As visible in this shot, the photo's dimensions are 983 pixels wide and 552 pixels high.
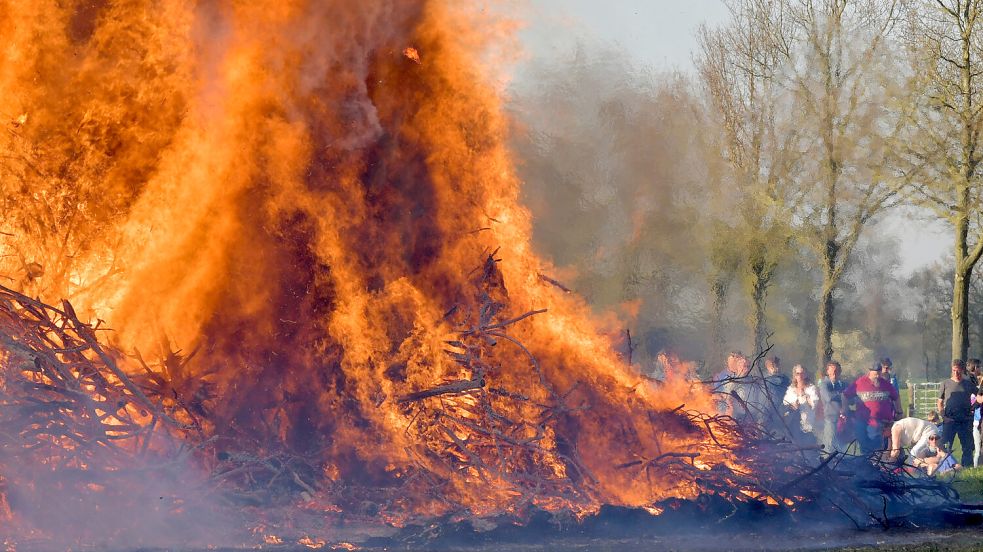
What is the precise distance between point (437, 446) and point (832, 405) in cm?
782

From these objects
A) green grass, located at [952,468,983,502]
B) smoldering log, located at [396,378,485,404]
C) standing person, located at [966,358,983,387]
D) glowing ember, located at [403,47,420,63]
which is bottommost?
green grass, located at [952,468,983,502]

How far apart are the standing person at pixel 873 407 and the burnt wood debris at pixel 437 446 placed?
3975mm

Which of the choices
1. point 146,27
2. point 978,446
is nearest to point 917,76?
point 978,446

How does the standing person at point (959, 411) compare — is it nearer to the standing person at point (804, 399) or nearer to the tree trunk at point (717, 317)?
the standing person at point (804, 399)

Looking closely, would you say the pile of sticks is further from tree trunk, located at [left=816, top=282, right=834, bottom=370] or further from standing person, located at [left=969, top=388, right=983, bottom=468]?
tree trunk, located at [left=816, top=282, right=834, bottom=370]

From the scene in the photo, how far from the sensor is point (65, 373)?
930cm

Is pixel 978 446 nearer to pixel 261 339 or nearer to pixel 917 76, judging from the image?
pixel 917 76

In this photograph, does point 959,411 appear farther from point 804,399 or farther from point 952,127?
point 952,127

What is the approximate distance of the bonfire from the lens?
32.0ft

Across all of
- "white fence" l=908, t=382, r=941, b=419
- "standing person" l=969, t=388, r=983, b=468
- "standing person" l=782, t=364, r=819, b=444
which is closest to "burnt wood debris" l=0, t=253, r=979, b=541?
"standing person" l=782, t=364, r=819, b=444

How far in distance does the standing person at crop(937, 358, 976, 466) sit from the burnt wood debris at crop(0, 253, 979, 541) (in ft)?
16.6

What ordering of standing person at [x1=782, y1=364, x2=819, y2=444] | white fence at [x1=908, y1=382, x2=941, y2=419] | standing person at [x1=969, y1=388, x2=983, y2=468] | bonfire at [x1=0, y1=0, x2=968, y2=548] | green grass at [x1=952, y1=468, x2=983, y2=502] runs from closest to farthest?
bonfire at [x1=0, y1=0, x2=968, y2=548]
green grass at [x1=952, y1=468, x2=983, y2=502]
standing person at [x1=782, y1=364, x2=819, y2=444]
standing person at [x1=969, y1=388, x2=983, y2=468]
white fence at [x1=908, y1=382, x2=941, y2=419]

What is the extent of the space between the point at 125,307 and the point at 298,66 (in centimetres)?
330

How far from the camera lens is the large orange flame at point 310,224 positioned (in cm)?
1021
